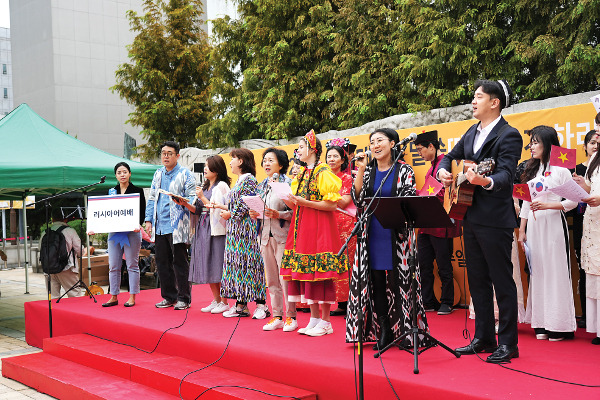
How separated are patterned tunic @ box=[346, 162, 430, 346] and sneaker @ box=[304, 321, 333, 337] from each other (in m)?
0.56

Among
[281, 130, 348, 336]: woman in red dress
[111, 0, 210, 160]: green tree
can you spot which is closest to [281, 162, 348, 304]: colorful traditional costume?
[281, 130, 348, 336]: woman in red dress

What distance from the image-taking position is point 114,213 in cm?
667

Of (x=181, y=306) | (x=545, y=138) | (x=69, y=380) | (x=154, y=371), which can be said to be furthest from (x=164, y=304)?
(x=545, y=138)

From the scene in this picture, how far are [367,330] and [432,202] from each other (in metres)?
1.25

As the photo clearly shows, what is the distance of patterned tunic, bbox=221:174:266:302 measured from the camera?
5.61 meters

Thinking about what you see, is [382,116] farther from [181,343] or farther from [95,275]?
[181,343]

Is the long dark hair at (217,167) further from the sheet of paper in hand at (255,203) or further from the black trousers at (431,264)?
the black trousers at (431,264)

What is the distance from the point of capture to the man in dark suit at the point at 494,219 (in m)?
3.62

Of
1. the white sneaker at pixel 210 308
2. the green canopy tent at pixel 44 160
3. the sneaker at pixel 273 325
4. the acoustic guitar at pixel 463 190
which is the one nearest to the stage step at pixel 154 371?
the sneaker at pixel 273 325

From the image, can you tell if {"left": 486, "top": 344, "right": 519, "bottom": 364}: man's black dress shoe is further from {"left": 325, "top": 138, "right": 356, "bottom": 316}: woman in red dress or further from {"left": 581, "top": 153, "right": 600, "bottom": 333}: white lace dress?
{"left": 325, "top": 138, "right": 356, "bottom": 316}: woman in red dress

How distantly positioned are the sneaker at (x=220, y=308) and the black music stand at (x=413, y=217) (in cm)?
258

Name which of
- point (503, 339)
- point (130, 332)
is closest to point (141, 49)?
point (130, 332)

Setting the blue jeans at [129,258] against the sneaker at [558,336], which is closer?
the sneaker at [558,336]

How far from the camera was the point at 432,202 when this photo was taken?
349 cm
